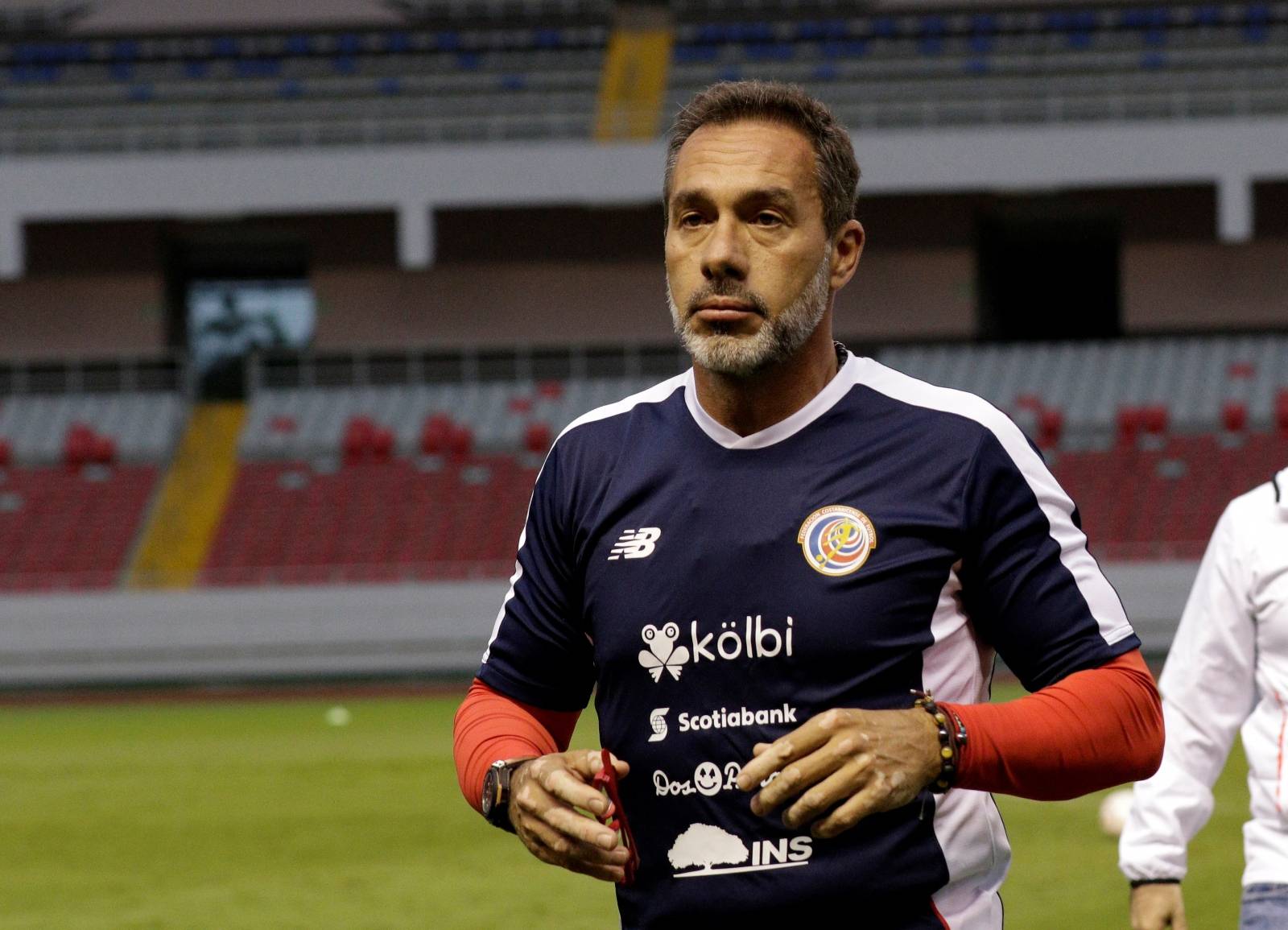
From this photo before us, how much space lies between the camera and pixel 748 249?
225 centimetres

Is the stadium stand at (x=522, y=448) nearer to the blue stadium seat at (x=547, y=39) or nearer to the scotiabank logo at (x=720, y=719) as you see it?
the blue stadium seat at (x=547, y=39)

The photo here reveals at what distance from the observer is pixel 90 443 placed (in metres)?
25.8

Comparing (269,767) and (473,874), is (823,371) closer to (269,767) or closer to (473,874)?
(473,874)

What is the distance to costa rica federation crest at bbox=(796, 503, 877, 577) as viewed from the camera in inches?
87.7

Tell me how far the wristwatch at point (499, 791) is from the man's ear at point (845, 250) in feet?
2.39

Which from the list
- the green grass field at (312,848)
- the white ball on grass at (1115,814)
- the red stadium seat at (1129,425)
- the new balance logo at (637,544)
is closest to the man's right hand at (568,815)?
the new balance logo at (637,544)

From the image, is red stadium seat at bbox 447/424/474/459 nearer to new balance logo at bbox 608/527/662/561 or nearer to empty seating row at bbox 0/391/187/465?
empty seating row at bbox 0/391/187/465

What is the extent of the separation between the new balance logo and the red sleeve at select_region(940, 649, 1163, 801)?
1.39 feet

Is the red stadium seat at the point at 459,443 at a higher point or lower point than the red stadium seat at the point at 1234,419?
lower

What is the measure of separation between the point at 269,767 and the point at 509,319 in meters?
15.5

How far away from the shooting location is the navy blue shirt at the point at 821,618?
2203 mm

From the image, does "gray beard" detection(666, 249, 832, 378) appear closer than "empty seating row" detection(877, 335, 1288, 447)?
Yes

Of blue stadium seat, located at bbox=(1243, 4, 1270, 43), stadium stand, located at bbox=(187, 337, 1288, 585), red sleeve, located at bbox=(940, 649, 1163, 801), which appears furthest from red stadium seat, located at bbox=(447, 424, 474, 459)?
red sleeve, located at bbox=(940, 649, 1163, 801)

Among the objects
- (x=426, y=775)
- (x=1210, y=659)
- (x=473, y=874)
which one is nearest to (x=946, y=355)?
(x=426, y=775)
